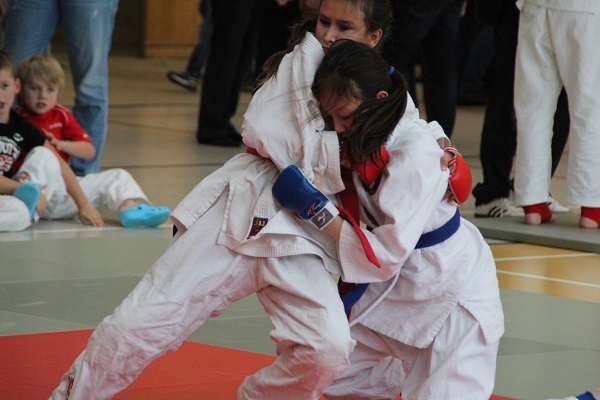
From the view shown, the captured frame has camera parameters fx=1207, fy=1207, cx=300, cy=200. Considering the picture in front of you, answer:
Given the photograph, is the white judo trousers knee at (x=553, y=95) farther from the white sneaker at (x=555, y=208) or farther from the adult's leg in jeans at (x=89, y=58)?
the adult's leg in jeans at (x=89, y=58)

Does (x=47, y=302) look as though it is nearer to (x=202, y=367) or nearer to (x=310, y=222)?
(x=202, y=367)

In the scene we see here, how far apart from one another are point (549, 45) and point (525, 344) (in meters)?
2.03

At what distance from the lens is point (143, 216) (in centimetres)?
526

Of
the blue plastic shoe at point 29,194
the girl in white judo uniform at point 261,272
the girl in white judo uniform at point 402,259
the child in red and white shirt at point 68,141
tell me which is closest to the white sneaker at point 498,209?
the child in red and white shirt at point 68,141

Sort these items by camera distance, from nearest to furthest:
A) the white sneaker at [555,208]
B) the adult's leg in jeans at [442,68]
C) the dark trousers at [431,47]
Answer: the white sneaker at [555,208], the dark trousers at [431,47], the adult's leg in jeans at [442,68]

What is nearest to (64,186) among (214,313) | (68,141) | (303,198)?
(68,141)

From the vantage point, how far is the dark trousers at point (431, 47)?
20.6 ft

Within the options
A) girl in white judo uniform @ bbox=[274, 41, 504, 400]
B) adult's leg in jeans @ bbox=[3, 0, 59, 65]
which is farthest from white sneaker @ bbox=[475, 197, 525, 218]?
girl in white judo uniform @ bbox=[274, 41, 504, 400]

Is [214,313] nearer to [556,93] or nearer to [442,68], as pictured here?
[556,93]

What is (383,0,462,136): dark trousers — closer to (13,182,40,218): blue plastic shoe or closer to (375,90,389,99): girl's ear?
(13,182,40,218): blue plastic shoe

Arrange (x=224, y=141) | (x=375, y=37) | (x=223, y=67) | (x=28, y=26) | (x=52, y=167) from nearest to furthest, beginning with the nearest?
1. (x=375, y=37)
2. (x=52, y=167)
3. (x=28, y=26)
4. (x=223, y=67)
5. (x=224, y=141)

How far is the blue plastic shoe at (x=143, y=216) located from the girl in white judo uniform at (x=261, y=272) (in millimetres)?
2521

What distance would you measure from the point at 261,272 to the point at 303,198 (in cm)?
21

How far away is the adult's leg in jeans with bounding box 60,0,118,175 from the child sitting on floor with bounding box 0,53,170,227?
0.33 m
